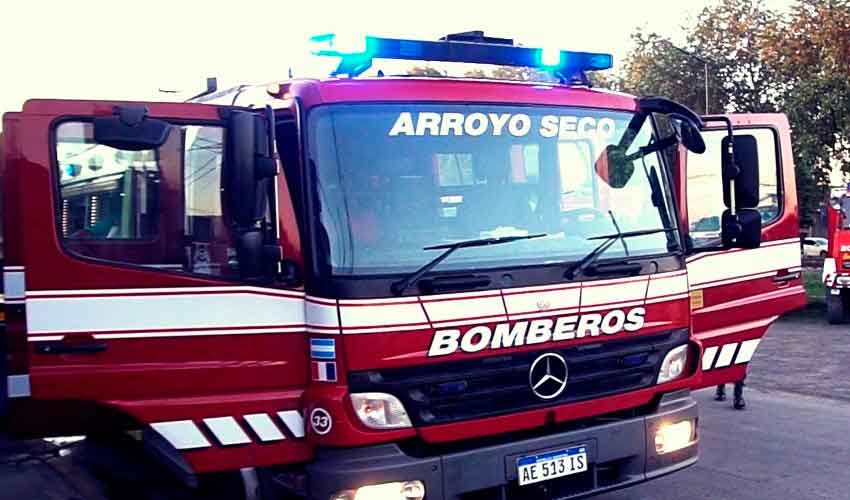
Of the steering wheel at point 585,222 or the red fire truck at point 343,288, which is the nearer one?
the red fire truck at point 343,288

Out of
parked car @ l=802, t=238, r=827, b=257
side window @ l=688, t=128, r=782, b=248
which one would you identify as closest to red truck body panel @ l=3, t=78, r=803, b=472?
side window @ l=688, t=128, r=782, b=248

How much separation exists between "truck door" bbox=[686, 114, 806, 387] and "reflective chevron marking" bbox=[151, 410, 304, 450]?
2.64 m

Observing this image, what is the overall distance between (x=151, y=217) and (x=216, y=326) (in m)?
0.58

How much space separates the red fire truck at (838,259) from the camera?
14883 mm

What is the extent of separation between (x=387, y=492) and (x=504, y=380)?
2.57 feet

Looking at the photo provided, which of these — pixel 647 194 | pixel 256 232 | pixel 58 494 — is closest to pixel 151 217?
pixel 256 232

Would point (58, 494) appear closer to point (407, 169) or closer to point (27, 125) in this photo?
point (27, 125)

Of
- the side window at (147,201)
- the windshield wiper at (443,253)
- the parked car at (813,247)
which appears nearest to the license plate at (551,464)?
the windshield wiper at (443,253)

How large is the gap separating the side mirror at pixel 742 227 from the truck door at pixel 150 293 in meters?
2.49

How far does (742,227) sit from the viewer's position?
546cm

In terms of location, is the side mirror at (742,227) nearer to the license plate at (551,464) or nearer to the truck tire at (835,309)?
the license plate at (551,464)

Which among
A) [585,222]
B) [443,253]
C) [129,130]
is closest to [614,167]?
[585,222]

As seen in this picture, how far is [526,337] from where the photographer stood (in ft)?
15.7

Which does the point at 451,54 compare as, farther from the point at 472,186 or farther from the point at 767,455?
the point at 767,455
